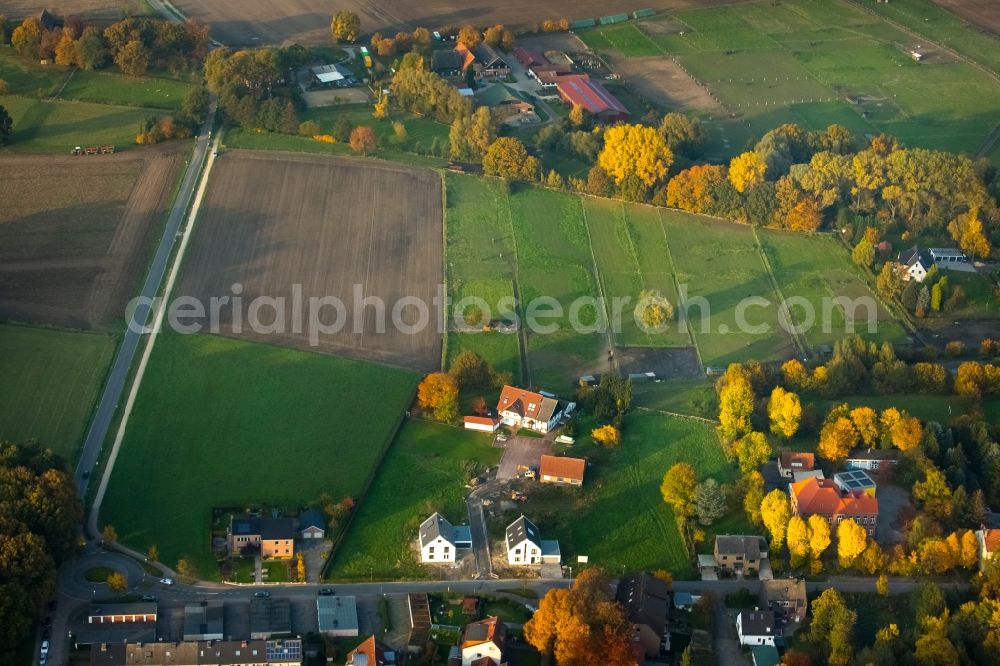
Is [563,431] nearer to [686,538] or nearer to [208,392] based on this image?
[686,538]

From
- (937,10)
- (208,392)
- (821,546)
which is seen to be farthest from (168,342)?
(937,10)

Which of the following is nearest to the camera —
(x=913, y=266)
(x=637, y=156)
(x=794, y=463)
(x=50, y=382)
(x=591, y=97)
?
(x=794, y=463)

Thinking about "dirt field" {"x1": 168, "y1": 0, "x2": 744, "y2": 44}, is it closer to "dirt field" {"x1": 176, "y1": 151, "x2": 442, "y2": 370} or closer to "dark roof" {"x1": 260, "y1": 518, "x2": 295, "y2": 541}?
"dirt field" {"x1": 176, "y1": 151, "x2": 442, "y2": 370}

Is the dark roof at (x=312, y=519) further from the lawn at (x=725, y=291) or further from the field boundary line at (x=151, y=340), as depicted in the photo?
the lawn at (x=725, y=291)

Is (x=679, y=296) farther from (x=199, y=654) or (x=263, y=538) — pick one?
(x=199, y=654)

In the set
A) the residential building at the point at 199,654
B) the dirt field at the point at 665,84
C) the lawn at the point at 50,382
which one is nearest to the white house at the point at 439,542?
the residential building at the point at 199,654

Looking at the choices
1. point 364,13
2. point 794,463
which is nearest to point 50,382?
point 794,463
